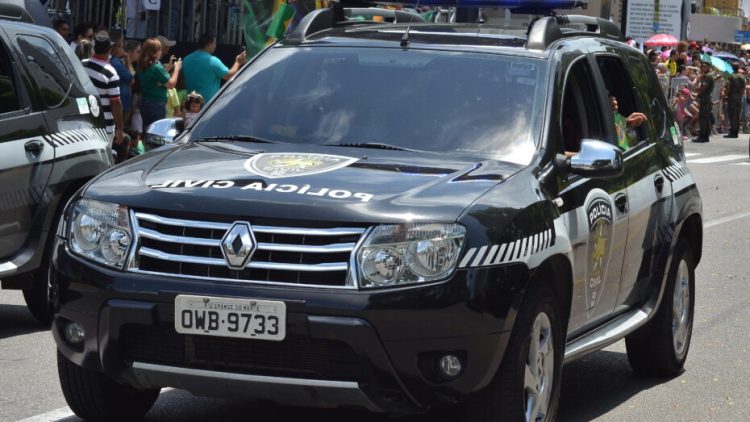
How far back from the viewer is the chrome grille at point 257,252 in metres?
5.08

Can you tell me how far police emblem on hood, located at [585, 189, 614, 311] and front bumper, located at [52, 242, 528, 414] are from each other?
3.34ft

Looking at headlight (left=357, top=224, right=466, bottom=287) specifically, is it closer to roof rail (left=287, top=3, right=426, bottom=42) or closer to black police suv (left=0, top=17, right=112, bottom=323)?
roof rail (left=287, top=3, right=426, bottom=42)

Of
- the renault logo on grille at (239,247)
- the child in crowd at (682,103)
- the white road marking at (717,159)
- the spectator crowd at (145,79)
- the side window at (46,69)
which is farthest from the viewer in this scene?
the child in crowd at (682,103)

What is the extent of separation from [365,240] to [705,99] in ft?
102

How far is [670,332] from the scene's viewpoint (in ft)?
25.3

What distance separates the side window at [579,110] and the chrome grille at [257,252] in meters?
1.94

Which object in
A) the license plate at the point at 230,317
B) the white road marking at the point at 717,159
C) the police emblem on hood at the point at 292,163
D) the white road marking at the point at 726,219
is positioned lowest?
the white road marking at the point at 717,159

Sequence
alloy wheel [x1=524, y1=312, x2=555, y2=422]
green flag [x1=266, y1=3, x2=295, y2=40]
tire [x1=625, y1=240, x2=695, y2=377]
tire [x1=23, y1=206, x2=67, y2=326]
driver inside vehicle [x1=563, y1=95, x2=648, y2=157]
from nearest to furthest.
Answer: alloy wheel [x1=524, y1=312, x2=555, y2=422] → driver inside vehicle [x1=563, y1=95, x2=648, y2=157] → tire [x1=625, y1=240, x2=695, y2=377] → tire [x1=23, y1=206, x2=67, y2=326] → green flag [x1=266, y1=3, x2=295, y2=40]

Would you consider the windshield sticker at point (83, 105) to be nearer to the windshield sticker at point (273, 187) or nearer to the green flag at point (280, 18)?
the windshield sticker at point (273, 187)

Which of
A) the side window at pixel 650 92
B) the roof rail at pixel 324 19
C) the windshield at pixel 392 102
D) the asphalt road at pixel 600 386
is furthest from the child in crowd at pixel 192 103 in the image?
the windshield at pixel 392 102

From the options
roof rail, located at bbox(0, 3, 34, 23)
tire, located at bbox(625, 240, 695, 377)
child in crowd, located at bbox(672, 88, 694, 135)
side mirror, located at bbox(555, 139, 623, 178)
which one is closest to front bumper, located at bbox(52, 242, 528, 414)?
side mirror, located at bbox(555, 139, 623, 178)

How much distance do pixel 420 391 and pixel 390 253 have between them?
0.47 metres

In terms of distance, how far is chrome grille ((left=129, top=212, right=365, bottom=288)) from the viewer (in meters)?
5.08

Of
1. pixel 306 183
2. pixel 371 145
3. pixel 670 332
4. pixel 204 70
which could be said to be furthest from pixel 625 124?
pixel 204 70
